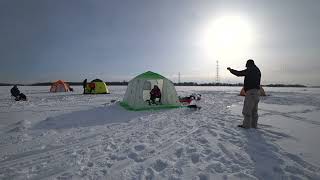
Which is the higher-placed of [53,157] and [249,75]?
[249,75]

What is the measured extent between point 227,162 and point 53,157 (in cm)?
360

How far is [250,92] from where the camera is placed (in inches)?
323

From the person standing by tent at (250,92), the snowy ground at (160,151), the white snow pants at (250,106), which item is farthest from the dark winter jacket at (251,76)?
the snowy ground at (160,151)

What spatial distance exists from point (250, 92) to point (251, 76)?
53 centimetres

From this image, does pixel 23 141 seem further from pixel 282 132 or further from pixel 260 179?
pixel 282 132

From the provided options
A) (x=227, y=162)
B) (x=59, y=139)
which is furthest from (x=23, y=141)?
(x=227, y=162)

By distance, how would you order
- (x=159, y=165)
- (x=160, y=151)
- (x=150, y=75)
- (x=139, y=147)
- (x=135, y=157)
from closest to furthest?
(x=159, y=165) → (x=135, y=157) → (x=160, y=151) → (x=139, y=147) → (x=150, y=75)

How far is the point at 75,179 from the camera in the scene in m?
4.05

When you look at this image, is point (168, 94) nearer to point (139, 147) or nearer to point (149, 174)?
point (139, 147)

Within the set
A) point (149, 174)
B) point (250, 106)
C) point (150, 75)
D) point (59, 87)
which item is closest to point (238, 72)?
point (250, 106)

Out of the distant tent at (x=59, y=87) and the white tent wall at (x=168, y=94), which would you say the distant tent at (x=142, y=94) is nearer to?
the white tent wall at (x=168, y=94)

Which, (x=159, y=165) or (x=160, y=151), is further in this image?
(x=160, y=151)

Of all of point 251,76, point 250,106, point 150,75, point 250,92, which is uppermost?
point 150,75

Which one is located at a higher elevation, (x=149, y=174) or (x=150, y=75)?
(x=150, y=75)
